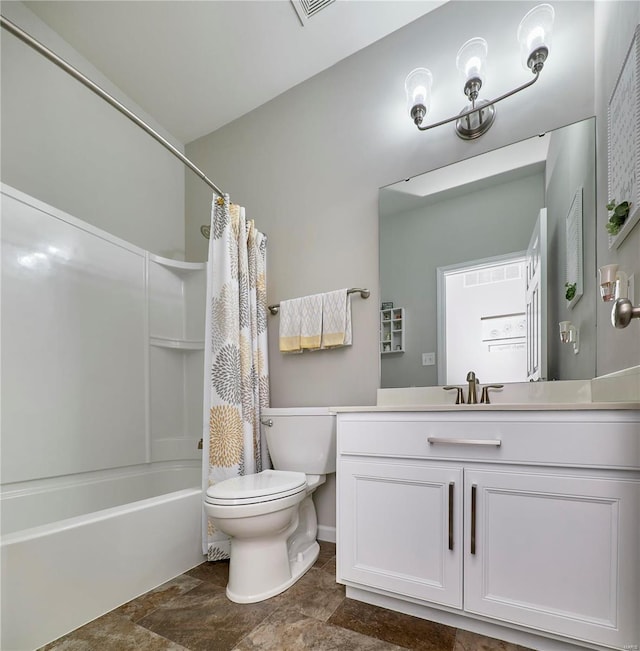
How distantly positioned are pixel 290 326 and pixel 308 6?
1675 millimetres

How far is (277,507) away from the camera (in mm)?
1344

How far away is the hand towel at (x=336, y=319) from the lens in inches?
75.2

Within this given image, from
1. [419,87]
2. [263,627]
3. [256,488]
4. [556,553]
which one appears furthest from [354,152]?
[263,627]

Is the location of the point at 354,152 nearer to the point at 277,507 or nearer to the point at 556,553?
the point at 277,507

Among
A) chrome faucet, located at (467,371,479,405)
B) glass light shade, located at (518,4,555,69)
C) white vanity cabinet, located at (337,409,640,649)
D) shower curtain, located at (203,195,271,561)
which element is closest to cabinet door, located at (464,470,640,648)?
white vanity cabinet, located at (337,409,640,649)

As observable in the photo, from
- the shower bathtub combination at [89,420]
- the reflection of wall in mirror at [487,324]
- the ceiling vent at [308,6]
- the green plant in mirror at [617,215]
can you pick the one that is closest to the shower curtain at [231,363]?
the shower bathtub combination at [89,420]

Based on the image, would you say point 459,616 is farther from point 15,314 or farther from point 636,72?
point 15,314

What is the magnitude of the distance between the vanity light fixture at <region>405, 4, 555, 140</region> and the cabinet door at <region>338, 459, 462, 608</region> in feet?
4.91

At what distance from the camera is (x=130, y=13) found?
1930mm

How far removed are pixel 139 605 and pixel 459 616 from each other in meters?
1.11

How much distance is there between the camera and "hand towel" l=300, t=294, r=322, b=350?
1977 mm

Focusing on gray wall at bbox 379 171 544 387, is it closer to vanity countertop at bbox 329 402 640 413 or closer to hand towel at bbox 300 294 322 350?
hand towel at bbox 300 294 322 350

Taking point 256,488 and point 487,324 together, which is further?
point 487,324

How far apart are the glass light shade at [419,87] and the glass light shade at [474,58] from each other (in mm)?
160
